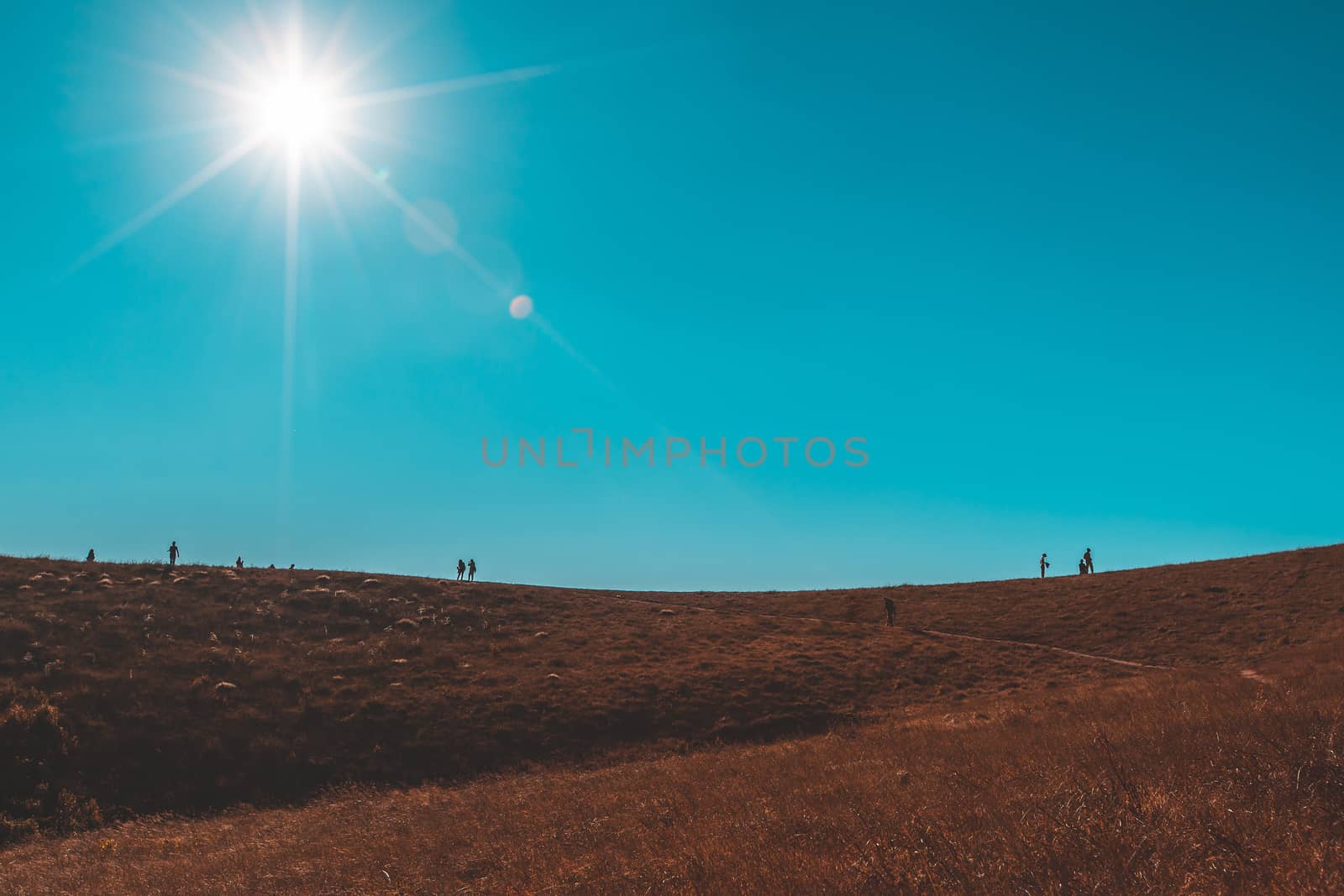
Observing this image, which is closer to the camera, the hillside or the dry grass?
the dry grass

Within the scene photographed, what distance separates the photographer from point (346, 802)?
20859 mm

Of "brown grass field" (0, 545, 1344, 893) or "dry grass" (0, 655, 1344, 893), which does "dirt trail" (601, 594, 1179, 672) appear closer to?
"brown grass field" (0, 545, 1344, 893)

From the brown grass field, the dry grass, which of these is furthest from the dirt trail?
the dry grass

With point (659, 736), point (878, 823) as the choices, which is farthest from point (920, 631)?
point (878, 823)

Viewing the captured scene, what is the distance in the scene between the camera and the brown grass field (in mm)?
7633

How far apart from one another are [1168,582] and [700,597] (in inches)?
1336

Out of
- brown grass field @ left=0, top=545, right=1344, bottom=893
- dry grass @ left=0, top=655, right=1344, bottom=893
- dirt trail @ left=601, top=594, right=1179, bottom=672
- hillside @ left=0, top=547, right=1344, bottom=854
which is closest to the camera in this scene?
dry grass @ left=0, top=655, right=1344, bottom=893

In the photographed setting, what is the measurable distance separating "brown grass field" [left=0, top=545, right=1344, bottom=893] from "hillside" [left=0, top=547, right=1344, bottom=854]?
18 centimetres

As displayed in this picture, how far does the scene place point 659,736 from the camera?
86.9 feet

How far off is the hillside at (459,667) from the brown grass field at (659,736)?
0.59ft

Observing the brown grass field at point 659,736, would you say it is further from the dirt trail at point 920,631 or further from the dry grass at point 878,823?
A: the dirt trail at point 920,631

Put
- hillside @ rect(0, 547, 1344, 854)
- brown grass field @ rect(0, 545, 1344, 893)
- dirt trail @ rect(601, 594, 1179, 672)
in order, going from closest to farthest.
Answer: brown grass field @ rect(0, 545, 1344, 893)
hillside @ rect(0, 547, 1344, 854)
dirt trail @ rect(601, 594, 1179, 672)

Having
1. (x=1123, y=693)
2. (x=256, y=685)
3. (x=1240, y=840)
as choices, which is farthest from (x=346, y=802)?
(x=1123, y=693)

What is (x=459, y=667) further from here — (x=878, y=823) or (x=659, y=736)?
(x=878, y=823)
